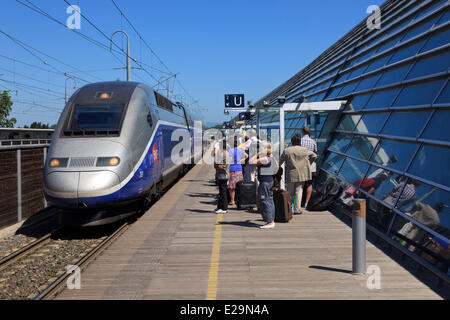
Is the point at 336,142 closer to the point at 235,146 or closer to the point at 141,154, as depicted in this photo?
the point at 235,146

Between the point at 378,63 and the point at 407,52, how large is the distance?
6.31 feet

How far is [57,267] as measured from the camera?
6996mm

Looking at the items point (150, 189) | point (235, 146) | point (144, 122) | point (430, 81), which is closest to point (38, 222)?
point (150, 189)

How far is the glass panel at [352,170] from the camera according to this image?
381 inches

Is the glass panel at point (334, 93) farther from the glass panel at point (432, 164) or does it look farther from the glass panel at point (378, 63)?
the glass panel at point (432, 164)

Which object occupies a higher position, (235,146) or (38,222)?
(235,146)

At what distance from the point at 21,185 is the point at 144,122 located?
12.8 feet

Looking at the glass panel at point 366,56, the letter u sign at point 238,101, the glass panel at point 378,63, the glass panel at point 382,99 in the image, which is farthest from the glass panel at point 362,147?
the letter u sign at point 238,101

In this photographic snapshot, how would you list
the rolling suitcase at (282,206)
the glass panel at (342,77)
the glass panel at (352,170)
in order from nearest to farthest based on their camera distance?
the rolling suitcase at (282,206)
the glass panel at (352,170)
the glass panel at (342,77)

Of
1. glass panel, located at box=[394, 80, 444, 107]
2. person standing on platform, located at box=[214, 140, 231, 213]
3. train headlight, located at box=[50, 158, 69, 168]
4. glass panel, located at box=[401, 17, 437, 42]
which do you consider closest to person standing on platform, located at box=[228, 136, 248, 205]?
person standing on platform, located at box=[214, 140, 231, 213]

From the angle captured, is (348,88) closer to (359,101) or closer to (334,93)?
(334,93)

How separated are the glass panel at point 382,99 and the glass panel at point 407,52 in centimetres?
89

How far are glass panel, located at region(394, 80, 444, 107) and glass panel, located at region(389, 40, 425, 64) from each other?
1.06m
